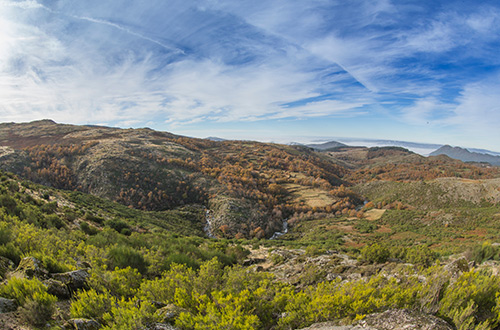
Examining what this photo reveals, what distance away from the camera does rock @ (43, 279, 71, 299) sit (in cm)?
438

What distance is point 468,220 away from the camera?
3306cm

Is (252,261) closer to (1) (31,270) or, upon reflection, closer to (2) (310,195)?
(1) (31,270)

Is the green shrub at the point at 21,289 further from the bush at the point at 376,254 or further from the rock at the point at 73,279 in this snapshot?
the bush at the point at 376,254

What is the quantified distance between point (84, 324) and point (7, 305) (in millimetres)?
1379

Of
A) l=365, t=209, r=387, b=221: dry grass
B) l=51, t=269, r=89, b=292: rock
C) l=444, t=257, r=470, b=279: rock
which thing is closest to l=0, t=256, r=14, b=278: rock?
l=51, t=269, r=89, b=292: rock

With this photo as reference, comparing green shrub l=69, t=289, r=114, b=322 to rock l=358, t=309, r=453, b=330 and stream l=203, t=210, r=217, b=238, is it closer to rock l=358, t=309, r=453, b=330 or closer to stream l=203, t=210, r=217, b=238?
rock l=358, t=309, r=453, b=330

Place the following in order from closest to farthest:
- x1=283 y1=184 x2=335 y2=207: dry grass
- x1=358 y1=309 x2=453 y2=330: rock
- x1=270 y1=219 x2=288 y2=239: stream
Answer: x1=358 y1=309 x2=453 y2=330: rock, x1=270 y1=219 x2=288 y2=239: stream, x1=283 y1=184 x2=335 y2=207: dry grass

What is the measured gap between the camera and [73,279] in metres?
4.89

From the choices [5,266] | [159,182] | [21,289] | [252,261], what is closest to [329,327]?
[21,289]

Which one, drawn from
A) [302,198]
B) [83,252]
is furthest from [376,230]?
[83,252]

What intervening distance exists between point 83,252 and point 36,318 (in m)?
4.83

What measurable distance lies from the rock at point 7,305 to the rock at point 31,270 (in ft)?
3.17

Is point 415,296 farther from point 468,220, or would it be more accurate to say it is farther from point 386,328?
point 468,220

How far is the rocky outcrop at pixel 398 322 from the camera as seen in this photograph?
133 inches
